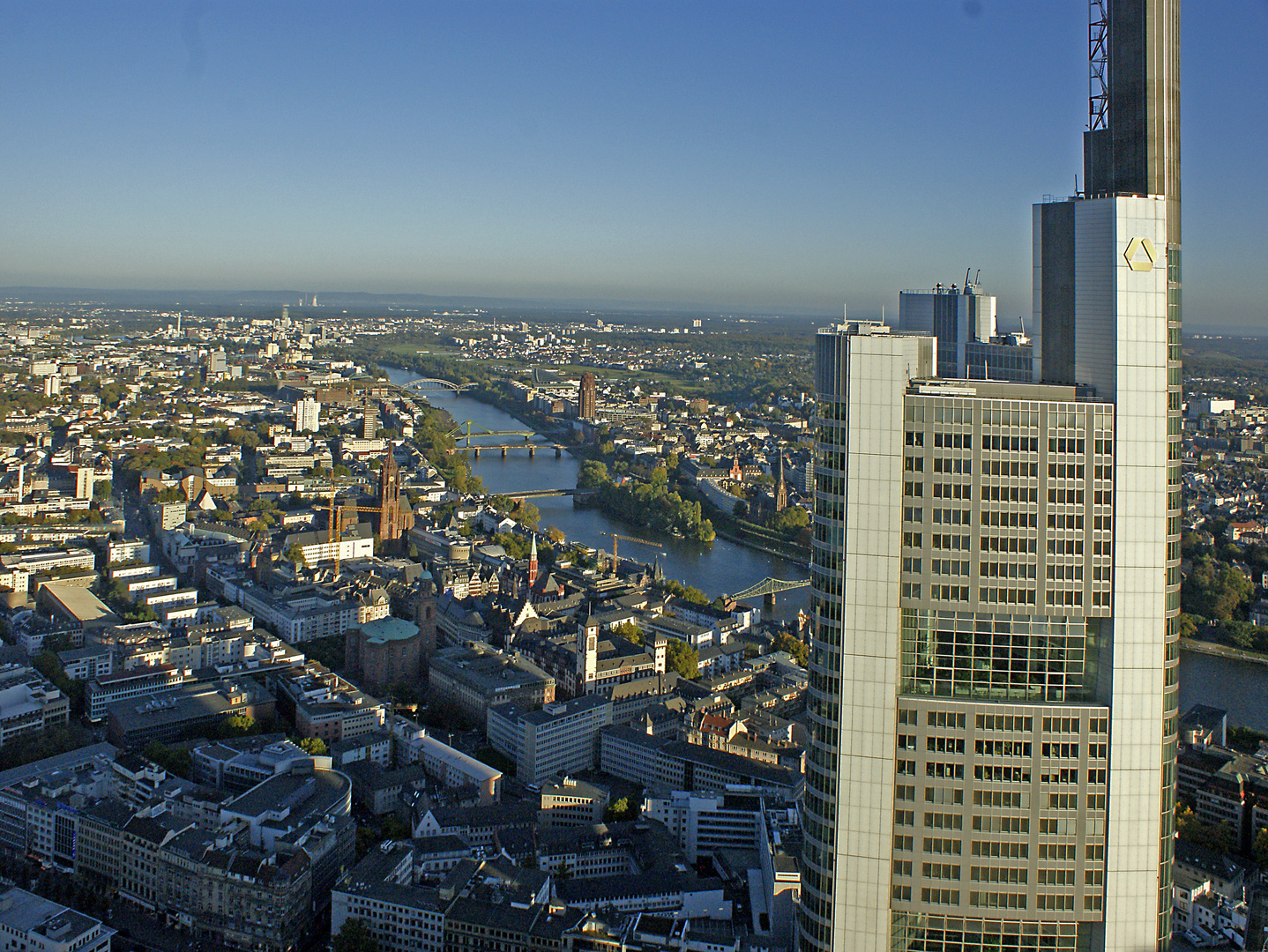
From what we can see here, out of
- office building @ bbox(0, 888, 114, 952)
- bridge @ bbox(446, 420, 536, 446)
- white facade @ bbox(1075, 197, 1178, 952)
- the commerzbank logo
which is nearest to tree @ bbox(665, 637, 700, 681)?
office building @ bbox(0, 888, 114, 952)

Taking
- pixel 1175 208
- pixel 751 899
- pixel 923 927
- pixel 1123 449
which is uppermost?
pixel 1175 208

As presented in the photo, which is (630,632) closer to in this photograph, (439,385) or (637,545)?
(637,545)

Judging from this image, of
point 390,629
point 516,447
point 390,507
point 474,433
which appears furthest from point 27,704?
point 474,433

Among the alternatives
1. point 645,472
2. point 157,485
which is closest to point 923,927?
point 157,485

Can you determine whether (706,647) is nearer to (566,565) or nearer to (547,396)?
(566,565)

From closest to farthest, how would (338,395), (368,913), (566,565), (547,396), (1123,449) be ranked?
(1123,449) → (368,913) → (566,565) → (338,395) → (547,396)

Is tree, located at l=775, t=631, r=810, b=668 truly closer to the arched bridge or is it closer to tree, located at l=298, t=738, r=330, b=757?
tree, located at l=298, t=738, r=330, b=757
